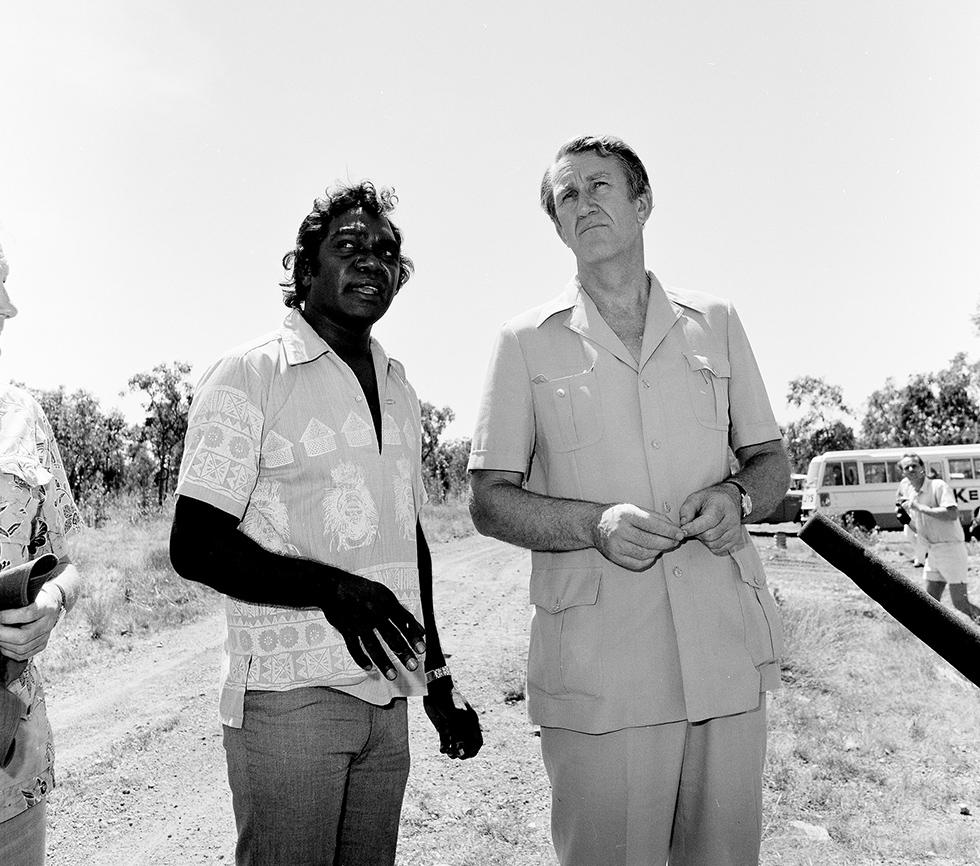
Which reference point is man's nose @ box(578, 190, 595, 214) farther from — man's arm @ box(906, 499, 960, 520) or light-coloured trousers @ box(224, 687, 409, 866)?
man's arm @ box(906, 499, 960, 520)

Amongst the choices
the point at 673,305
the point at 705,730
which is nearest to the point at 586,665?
the point at 705,730

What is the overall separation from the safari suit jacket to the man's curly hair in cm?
48

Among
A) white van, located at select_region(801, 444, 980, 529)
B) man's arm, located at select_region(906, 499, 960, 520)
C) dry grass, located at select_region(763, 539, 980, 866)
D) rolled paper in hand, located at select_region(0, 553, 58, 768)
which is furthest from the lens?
white van, located at select_region(801, 444, 980, 529)

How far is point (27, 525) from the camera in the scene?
178 centimetres

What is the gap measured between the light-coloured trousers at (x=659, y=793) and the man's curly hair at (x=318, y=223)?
130cm

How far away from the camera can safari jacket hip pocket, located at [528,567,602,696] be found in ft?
6.72

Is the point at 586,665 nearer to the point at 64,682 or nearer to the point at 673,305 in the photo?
the point at 673,305

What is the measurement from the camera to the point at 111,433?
43531 millimetres

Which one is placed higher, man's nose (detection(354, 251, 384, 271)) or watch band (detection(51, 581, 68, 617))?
man's nose (detection(354, 251, 384, 271))

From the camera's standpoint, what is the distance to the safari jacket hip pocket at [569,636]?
6.72ft

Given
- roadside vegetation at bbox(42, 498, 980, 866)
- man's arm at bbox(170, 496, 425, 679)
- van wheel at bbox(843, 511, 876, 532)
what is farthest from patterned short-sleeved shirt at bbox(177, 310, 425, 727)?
van wheel at bbox(843, 511, 876, 532)

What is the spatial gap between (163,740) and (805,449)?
48622 millimetres

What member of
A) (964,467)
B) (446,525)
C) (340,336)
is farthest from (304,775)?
(964,467)

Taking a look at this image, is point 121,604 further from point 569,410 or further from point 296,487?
point 569,410
